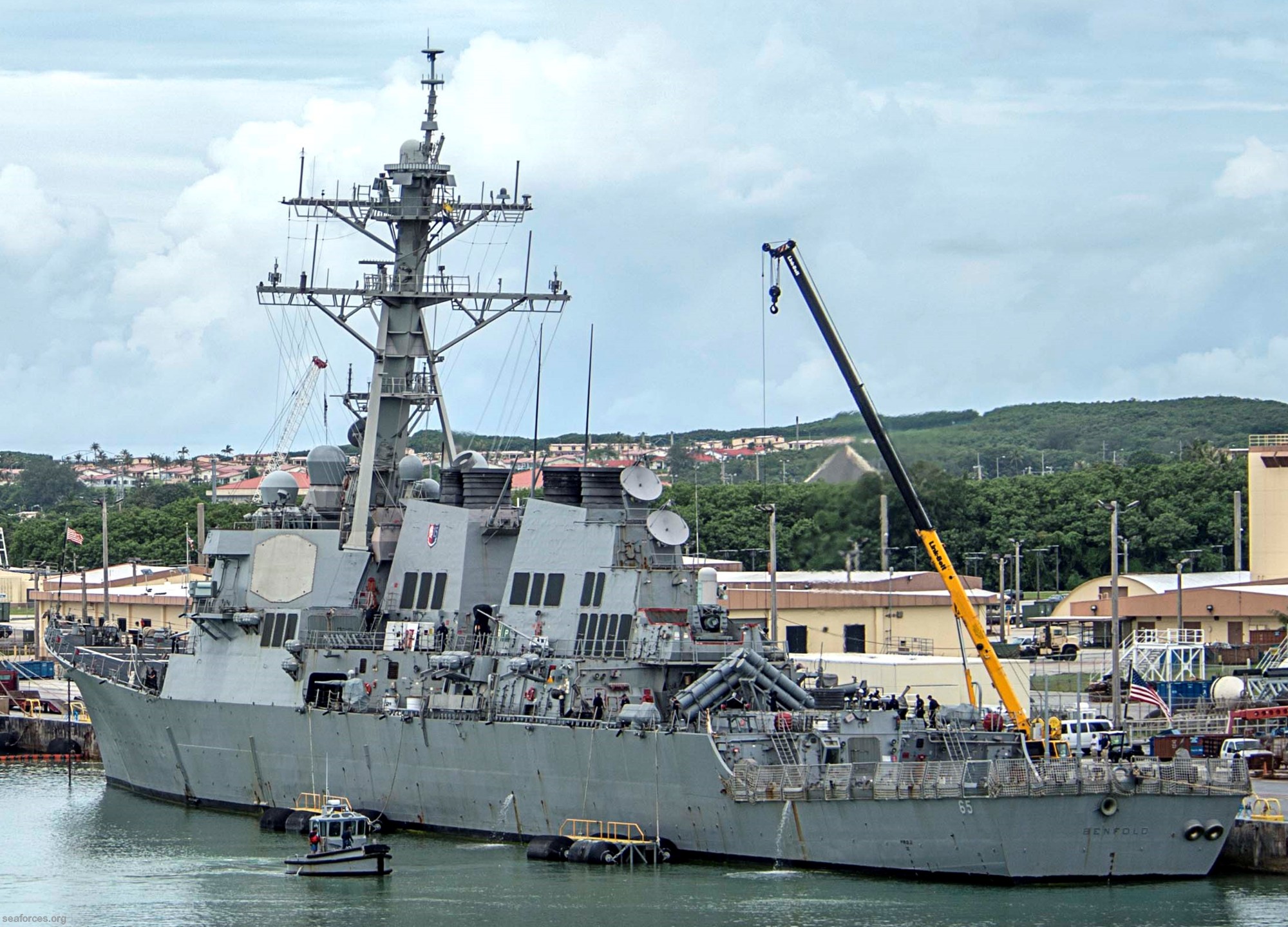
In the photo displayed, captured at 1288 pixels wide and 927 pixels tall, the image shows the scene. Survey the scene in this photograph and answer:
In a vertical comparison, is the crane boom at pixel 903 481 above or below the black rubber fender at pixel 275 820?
above

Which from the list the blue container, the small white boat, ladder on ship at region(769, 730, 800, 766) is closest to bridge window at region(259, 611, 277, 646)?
the small white boat

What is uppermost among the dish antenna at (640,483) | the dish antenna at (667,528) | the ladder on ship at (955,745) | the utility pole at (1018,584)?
the utility pole at (1018,584)

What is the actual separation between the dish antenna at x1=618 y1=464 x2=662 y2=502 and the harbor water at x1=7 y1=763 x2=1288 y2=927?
7.23 metres

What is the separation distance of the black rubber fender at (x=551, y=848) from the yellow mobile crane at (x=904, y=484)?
8.40 meters

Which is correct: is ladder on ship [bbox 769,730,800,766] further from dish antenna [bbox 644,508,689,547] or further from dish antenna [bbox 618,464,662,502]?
dish antenna [bbox 618,464,662,502]

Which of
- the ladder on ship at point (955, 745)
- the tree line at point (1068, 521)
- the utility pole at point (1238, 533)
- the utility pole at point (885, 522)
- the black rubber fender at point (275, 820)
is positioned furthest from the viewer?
the utility pole at point (1238, 533)

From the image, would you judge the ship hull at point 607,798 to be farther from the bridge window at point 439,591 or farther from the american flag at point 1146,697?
the american flag at point 1146,697

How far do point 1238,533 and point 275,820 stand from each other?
51.4 m

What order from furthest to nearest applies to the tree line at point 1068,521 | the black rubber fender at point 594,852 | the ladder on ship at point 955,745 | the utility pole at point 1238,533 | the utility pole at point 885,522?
the utility pole at point 1238,533
the tree line at point 1068,521
the utility pole at point 885,522
the black rubber fender at point 594,852
the ladder on ship at point 955,745

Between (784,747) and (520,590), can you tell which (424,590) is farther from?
(784,747)

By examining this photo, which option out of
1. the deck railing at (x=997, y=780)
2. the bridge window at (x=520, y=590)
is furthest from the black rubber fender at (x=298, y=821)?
the deck railing at (x=997, y=780)

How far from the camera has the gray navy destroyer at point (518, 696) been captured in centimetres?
3266

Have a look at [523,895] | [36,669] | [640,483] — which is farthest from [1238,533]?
[523,895]

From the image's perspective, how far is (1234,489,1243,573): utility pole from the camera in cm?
8188
